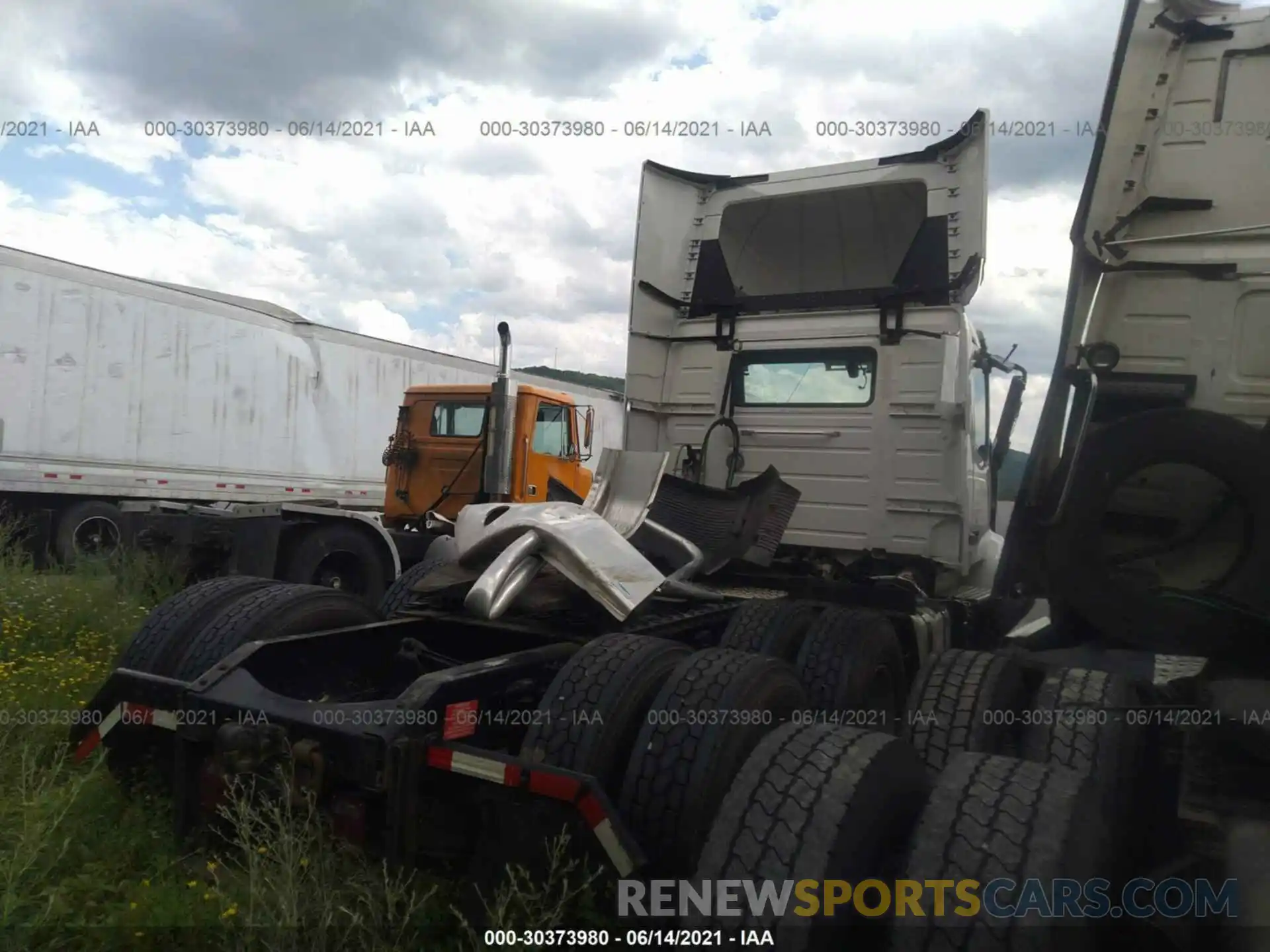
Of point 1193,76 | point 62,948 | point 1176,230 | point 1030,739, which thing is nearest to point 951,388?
point 1176,230

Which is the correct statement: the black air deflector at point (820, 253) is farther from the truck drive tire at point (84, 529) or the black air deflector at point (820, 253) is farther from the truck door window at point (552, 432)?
the truck drive tire at point (84, 529)

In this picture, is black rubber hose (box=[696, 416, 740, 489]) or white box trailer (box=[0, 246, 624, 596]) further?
white box trailer (box=[0, 246, 624, 596])

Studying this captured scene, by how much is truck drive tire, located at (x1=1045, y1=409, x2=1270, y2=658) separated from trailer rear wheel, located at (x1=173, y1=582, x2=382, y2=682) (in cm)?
312

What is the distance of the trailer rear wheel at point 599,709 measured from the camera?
282 centimetres

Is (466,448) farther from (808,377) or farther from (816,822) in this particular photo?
(816,822)

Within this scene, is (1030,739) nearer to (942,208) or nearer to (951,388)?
(951,388)

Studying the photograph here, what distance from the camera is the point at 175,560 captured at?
7.47 metres

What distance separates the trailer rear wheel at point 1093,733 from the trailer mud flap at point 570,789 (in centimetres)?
161

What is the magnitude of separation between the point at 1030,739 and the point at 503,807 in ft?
6.59

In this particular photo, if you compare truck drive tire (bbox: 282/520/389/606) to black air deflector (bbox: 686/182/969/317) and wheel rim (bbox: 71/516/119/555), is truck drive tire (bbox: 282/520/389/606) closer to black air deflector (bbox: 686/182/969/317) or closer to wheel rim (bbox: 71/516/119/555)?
wheel rim (bbox: 71/516/119/555)

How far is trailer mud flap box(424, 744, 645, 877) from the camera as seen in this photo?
94.8 inches

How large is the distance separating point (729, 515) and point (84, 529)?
8.32 m

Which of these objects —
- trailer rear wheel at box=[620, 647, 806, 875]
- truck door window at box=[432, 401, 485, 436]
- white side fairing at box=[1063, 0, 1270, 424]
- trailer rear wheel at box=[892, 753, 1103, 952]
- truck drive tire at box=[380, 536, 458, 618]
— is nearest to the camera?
trailer rear wheel at box=[892, 753, 1103, 952]

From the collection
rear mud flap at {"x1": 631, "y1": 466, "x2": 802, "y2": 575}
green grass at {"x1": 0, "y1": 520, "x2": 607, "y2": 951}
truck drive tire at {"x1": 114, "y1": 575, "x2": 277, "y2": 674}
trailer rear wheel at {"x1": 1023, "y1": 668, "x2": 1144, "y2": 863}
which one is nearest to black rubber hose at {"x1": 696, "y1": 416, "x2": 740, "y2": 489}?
rear mud flap at {"x1": 631, "y1": 466, "x2": 802, "y2": 575}
